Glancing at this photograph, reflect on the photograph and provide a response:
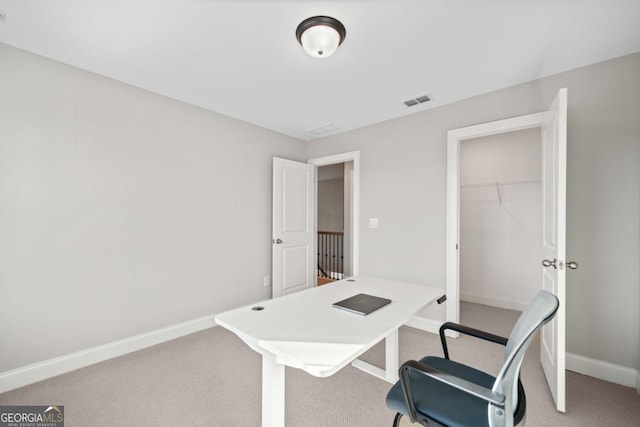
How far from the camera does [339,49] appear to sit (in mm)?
2029

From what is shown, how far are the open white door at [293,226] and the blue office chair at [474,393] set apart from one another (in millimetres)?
2616

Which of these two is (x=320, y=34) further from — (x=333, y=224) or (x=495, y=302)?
(x=333, y=224)

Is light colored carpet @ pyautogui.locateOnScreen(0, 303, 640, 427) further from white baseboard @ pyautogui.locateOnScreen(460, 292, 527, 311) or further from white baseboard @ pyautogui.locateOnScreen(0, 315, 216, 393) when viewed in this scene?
white baseboard @ pyautogui.locateOnScreen(460, 292, 527, 311)

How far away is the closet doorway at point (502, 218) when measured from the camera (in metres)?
3.61

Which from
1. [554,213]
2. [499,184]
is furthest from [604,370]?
[499,184]

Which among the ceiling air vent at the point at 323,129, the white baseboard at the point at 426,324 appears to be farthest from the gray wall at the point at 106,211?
the white baseboard at the point at 426,324

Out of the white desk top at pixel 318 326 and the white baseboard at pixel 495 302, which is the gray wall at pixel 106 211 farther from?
the white baseboard at pixel 495 302

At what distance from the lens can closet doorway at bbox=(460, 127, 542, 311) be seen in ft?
11.8

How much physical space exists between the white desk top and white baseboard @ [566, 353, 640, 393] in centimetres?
143

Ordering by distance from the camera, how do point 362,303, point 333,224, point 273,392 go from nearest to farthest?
point 273,392
point 362,303
point 333,224

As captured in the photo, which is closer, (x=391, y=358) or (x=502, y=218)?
(x=391, y=358)

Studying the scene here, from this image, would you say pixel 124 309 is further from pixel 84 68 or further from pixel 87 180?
pixel 84 68

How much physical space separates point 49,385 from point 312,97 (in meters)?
3.21

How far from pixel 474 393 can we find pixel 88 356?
113 inches
